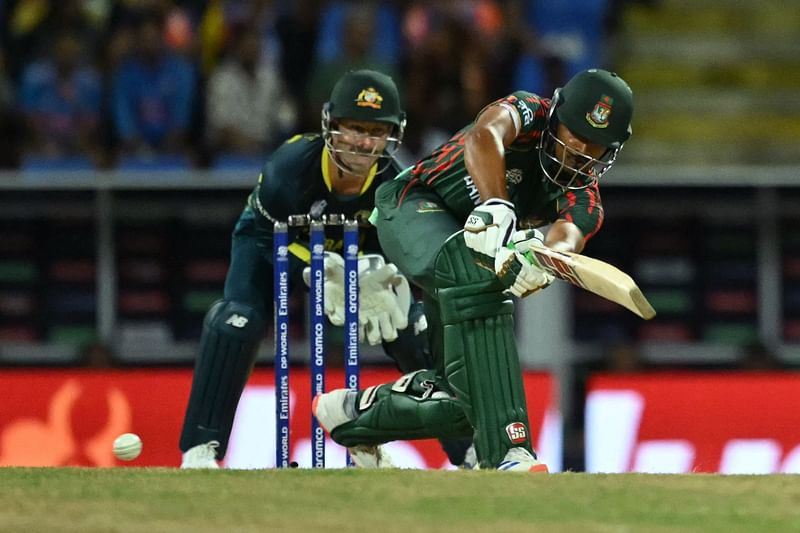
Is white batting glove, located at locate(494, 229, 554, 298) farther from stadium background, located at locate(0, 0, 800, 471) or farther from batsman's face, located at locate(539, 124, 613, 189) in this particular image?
stadium background, located at locate(0, 0, 800, 471)

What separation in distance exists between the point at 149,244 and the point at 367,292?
4391 mm

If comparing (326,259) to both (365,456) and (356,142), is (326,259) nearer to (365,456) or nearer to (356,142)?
(356,142)

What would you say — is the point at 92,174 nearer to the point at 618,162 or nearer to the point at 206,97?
the point at 206,97

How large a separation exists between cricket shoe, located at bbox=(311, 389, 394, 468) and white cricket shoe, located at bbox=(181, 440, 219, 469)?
857 millimetres

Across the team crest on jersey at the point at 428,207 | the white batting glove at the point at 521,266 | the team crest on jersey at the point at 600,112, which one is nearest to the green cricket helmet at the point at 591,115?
the team crest on jersey at the point at 600,112

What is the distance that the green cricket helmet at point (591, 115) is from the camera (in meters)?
5.96

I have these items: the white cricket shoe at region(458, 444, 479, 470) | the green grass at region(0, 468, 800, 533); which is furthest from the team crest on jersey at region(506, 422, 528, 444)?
the white cricket shoe at region(458, 444, 479, 470)

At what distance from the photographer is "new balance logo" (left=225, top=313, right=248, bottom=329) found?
7.25 metres

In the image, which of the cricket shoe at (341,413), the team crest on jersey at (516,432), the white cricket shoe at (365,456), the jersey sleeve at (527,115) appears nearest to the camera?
the team crest on jersey at (516,432)

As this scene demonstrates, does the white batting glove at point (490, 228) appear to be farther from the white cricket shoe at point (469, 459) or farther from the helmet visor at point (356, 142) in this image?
the white cricket shoe at point (469, 459)

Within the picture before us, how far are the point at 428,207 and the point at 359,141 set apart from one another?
946mm

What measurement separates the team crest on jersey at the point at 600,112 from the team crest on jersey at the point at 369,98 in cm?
140

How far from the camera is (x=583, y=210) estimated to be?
6184 mm

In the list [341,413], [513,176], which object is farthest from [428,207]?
[341,413]
